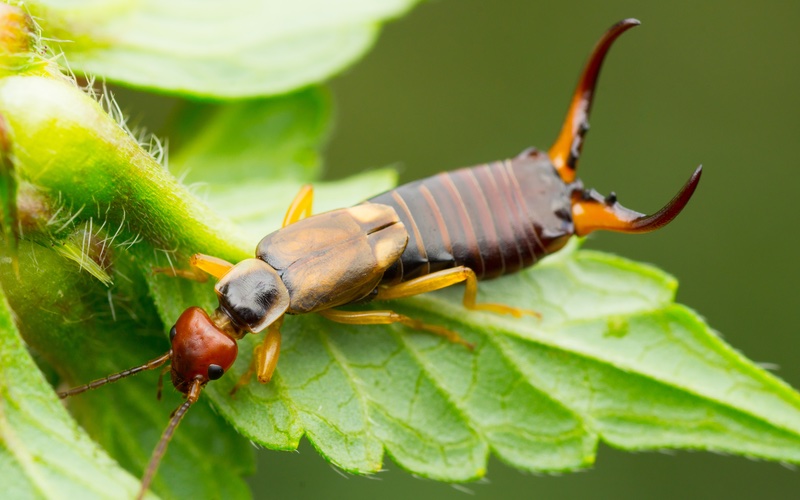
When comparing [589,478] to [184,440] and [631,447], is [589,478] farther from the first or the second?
[184,440]

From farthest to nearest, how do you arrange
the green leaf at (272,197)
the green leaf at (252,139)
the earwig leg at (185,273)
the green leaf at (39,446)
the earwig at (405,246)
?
the green leaf at (252,139)
the green leaf at (272,197)
the earwig at (405,246)
the earwig leg at (185,273)
the green leaf at (39,446)

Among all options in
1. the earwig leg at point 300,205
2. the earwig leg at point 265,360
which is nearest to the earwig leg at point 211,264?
the earwig leg at point 265,360

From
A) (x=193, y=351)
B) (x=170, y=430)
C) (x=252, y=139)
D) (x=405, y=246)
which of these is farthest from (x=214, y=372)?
(x=252, y=139)

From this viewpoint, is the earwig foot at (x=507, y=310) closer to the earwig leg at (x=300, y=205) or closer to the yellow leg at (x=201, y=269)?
the earwig leg at (x=300, y=205)

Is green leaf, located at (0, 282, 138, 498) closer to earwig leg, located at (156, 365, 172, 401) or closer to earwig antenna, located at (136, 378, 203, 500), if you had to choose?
earwig antenna, located at (136, 378, 203, 500)

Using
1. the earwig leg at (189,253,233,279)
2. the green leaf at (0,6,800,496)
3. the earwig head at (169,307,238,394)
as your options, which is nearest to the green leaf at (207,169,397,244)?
the green leaf at (0,6,800,496)
